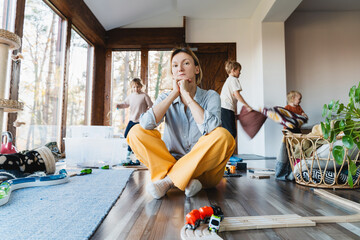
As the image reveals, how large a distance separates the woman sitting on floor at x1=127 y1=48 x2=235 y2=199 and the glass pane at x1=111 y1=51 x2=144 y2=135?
3.40m

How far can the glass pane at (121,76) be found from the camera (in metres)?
4.78

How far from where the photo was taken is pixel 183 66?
148 centimetres

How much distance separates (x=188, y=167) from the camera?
1191mm

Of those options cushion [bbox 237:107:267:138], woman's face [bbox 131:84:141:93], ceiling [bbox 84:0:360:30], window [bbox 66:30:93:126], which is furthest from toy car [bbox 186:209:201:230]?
ceiling [bbox 84:0:360:30]

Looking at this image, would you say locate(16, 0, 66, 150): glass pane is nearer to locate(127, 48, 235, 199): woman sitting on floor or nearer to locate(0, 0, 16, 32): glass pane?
locate(0, 0, 16, 32): glass pane

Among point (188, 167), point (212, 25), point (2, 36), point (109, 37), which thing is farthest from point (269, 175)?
point (109, 37)

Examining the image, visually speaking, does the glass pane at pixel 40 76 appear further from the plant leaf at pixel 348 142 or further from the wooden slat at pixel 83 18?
the plant leaf at pixel 348 142

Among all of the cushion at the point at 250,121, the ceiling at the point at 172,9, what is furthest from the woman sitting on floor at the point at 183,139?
the ceiling at the point at 172,9

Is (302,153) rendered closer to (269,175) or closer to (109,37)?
(269,175)

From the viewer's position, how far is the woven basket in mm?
1482

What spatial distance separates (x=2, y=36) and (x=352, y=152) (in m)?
1.99

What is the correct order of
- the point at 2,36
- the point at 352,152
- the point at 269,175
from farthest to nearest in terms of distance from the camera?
1. the point at 269,175
2. the point at 352,152
3. the point at 2,36

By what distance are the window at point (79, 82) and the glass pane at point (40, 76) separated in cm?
32

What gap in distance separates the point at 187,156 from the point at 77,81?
3.39 m
